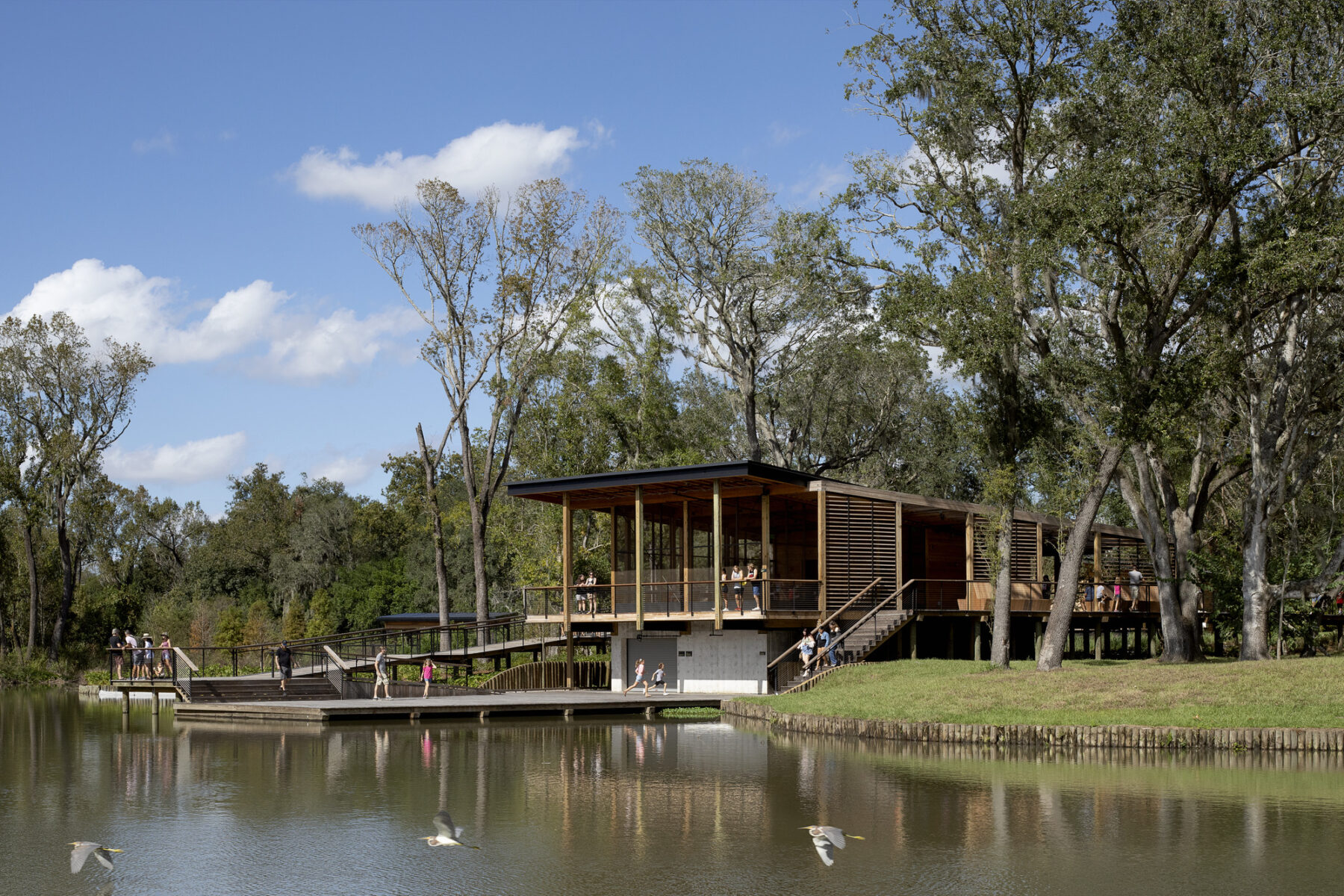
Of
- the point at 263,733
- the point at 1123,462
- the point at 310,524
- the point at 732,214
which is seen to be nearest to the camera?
the point at 263,733

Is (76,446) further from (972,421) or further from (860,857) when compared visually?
(860,857)

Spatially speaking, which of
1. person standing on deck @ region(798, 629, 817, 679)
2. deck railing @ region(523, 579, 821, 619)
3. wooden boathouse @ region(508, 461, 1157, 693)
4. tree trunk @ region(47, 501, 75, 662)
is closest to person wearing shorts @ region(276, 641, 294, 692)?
wooden boathouse @ region(508, 461, 1157, 693)

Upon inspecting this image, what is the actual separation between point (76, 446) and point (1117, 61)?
143 ft

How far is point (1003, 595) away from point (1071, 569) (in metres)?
3.20

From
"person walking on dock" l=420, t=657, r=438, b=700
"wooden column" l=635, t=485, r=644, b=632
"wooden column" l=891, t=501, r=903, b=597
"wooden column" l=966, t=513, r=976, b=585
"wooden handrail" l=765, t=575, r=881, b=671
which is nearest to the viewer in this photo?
"person walking on dock" l=420, t=657, r=438, b=700

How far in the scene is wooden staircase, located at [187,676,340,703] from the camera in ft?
98.8

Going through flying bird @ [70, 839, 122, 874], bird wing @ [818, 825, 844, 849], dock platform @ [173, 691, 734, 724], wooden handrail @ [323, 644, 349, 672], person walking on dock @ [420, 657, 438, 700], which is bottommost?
dock platform @ [173, 691, 734, 724]

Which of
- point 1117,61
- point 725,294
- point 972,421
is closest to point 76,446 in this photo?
point 725,294

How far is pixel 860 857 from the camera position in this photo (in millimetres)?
11484

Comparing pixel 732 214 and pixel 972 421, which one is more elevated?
pixel 732 214

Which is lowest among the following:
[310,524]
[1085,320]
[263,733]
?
[263,733]

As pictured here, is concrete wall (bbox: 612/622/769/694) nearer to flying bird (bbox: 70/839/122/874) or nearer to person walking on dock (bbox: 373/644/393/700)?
person walking on dock (bbox: 373/644/393/700)

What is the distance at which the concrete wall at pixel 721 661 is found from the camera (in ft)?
105

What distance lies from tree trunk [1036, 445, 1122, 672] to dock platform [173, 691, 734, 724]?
710 cm
